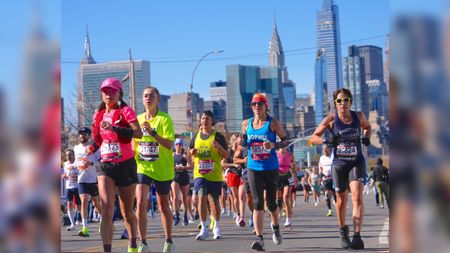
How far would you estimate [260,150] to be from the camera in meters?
8.49

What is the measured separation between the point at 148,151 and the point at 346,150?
2.09m

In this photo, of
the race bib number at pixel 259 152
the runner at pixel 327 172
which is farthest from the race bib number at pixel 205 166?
the runner at pixel 327 172

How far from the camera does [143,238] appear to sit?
25.3 feet

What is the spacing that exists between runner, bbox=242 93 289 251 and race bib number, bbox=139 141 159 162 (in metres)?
1.13

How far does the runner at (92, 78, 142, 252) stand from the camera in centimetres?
713

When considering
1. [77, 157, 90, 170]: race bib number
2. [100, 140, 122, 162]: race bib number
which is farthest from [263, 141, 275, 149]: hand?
[77, 157, 90, 170]: race bib number

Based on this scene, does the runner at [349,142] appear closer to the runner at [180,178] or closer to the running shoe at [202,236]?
the running shoe at [202,236]

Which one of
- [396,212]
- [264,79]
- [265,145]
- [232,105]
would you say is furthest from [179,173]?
[232,105]

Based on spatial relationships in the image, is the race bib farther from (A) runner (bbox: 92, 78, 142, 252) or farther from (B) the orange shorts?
(B) the orange shorts

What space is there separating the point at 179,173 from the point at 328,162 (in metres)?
3.94

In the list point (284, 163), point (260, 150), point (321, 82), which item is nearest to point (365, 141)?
point (260, 150)

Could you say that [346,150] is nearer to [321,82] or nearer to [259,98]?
[259,98]

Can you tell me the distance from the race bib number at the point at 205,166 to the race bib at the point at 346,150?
3.37 m

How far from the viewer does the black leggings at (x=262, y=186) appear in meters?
8.49
